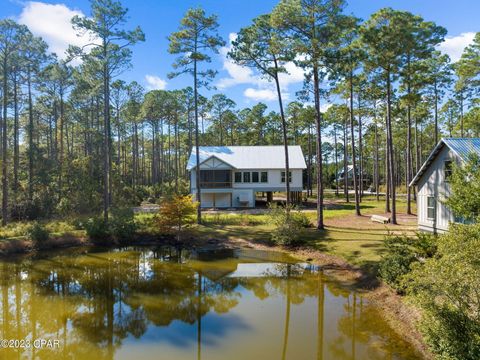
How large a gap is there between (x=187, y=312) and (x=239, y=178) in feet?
84.3

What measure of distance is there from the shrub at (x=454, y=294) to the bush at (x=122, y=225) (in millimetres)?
18489

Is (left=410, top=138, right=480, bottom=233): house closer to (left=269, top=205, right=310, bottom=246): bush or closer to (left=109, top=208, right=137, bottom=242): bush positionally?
(left=269, top=205, right=310, bottom=246): bush

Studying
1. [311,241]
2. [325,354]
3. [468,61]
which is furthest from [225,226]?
[468,61]

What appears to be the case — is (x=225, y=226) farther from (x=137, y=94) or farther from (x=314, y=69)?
(x=137, y=94)

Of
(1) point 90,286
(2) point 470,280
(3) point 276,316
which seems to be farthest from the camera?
(1) point 90,286

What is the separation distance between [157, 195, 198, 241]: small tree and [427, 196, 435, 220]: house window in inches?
546

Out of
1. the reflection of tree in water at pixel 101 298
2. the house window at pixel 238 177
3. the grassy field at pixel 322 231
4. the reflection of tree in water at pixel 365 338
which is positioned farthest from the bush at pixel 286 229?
the house window at pixel 238 177

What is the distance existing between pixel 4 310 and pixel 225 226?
49.2 ft

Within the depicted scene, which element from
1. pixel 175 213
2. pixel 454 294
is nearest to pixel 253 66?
pixel 175 213

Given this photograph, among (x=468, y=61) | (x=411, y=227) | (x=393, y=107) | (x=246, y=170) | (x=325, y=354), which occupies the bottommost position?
(x=325, y=354)

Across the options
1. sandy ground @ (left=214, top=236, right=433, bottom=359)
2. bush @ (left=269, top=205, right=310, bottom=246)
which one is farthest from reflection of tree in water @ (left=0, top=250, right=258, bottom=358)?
bush @ (left=269, top=205, right=310, bottom=246)

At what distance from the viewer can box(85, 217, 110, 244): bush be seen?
21.9 meters

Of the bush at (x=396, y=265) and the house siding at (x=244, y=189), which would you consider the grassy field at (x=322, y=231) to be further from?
the house siding at (x=244, y=189)

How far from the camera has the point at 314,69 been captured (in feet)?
69.4
